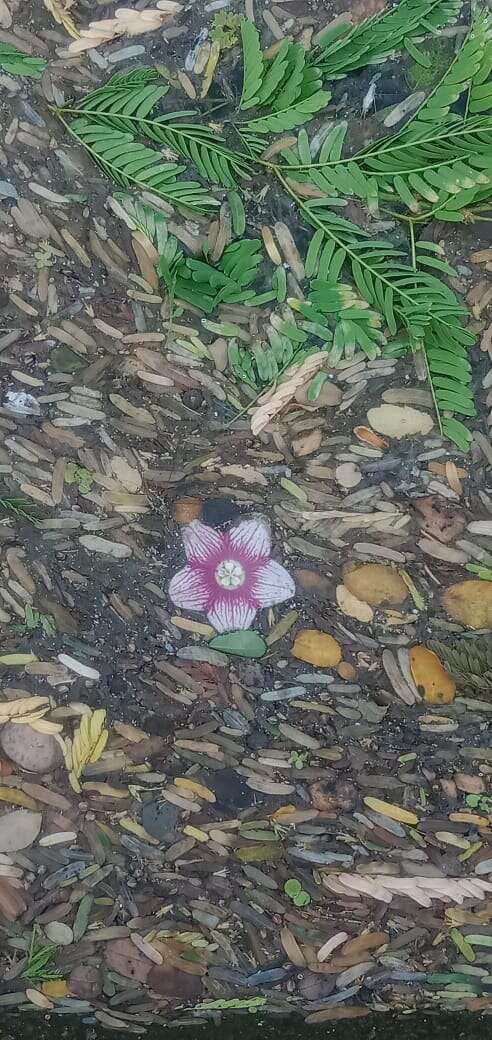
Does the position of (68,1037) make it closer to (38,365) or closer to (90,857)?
(90,857)

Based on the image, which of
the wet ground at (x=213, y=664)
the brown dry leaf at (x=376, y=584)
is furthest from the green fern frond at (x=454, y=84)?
the brown dry leaf at (x=376, y=584)

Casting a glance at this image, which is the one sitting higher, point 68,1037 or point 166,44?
point 166,44

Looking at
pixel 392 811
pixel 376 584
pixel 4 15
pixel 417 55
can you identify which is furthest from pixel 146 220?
pixel 392 811

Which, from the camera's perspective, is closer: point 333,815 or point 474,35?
point 474,35

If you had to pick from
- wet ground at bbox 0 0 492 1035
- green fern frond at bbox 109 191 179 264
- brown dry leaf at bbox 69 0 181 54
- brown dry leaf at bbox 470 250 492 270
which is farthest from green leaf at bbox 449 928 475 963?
brown dry leaf at bbox 69 0 181 54

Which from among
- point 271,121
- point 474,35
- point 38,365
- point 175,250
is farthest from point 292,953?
point 474,35

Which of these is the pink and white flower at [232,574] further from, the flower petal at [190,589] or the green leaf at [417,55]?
the green leaf at [417,55]

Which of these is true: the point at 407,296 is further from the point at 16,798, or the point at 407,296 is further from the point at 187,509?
the point at 16,798
